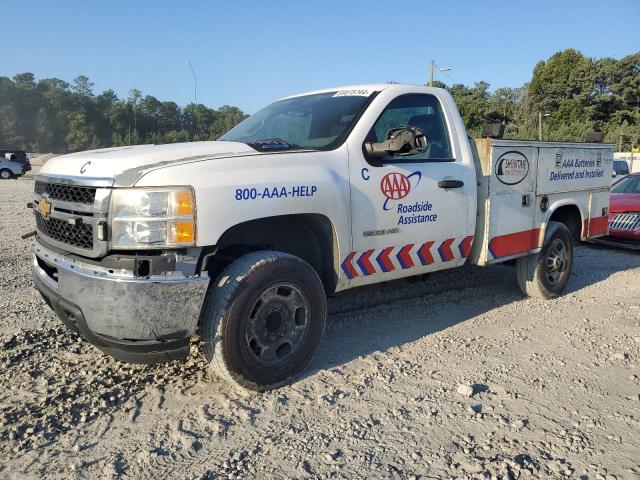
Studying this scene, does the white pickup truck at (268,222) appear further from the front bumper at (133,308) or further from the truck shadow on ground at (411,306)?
the truck shadow on ground at (411,306)

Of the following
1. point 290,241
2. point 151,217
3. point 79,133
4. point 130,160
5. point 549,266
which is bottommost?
point 549,266

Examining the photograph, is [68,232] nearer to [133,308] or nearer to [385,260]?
[133,308]

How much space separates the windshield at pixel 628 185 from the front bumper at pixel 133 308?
952 centimetres

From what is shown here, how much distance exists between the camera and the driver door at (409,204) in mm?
3809

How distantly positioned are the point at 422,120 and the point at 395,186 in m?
0.93

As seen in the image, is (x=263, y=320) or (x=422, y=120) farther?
(x=422, y=120)

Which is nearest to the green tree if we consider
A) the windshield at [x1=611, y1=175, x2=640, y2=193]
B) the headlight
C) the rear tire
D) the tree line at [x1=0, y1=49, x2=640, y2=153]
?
the tree line at [x1=0, y1=49, x2=640, y2=153]

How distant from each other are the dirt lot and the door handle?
128 centimetres

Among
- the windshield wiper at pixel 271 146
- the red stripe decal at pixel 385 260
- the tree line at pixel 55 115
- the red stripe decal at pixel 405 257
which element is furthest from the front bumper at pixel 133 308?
the tree line at pixel 55 115

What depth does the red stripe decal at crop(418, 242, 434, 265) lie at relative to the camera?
430 centimetres

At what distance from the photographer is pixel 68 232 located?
10.6 ft

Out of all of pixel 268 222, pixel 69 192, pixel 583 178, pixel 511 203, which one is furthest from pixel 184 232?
pixel 583 178

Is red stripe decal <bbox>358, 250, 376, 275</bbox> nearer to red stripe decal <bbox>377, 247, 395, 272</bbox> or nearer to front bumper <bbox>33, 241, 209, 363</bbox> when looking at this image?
red stripe decal <bbox>377, 247, 395, 272</bbox>

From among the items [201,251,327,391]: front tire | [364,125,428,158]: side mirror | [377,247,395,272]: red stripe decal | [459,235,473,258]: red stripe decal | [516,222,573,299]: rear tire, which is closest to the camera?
[201,251,327,391]: front tire
